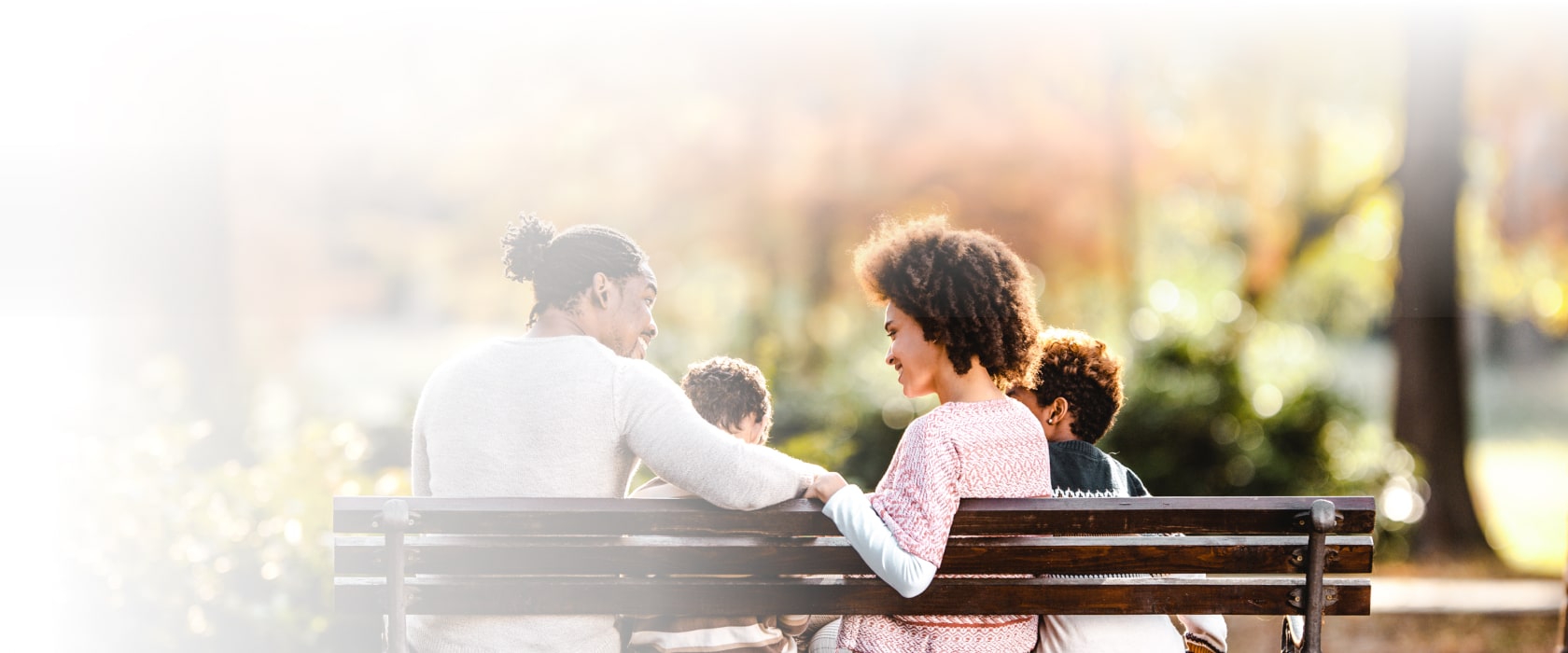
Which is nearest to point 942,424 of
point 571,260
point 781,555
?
point 781,555

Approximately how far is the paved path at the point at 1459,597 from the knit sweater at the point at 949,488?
4.07m

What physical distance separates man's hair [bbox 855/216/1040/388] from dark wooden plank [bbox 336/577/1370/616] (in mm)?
456

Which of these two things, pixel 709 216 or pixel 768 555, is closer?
pixel 768 555

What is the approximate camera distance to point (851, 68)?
951cm

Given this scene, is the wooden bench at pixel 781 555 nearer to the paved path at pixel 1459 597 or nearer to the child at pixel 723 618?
the child at pixel 723 618

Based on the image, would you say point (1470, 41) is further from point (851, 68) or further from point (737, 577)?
point (737, 577)

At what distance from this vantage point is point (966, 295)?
105 inches

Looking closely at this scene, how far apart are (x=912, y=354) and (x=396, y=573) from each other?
1172 mm

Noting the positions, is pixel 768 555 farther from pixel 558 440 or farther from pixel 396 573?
pixel 396 573

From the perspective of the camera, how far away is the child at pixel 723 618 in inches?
110

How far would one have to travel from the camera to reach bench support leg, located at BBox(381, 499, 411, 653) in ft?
8.21

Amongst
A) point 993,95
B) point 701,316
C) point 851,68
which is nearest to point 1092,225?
point 993,95

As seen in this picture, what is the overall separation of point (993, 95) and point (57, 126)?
6.26 m

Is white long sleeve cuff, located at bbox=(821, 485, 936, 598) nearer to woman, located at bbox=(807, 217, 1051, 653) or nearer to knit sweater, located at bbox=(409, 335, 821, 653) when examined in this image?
woman, located at bbox=(807, 217, 1051, 653)
